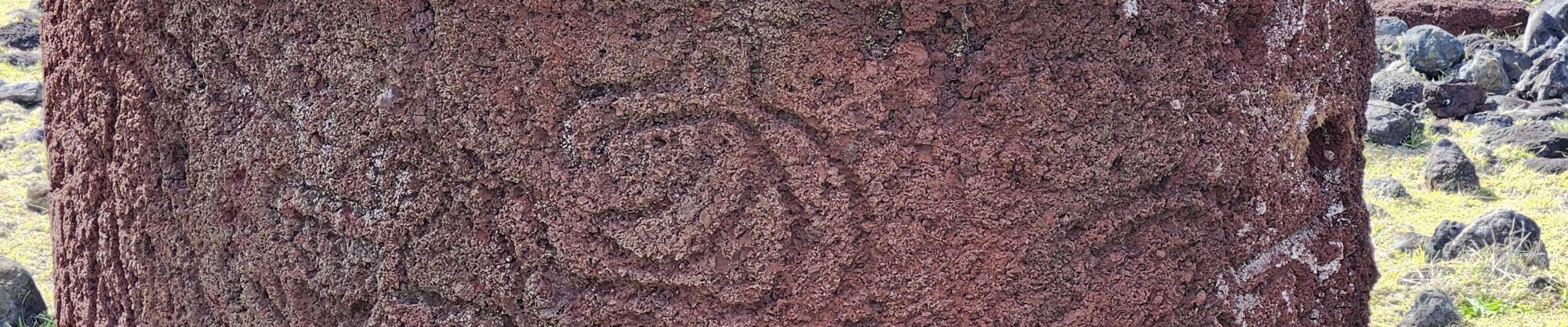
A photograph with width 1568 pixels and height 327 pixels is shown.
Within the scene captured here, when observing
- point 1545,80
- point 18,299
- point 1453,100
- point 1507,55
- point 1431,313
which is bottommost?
point 18,299

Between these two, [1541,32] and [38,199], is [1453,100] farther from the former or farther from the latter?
[38,199]

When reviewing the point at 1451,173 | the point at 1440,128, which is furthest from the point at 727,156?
the point at 1440,128

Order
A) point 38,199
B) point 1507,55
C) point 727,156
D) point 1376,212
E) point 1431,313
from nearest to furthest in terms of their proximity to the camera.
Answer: point 727,156
point 1431,313
point 38,199
point 1376,212
point 1507,55

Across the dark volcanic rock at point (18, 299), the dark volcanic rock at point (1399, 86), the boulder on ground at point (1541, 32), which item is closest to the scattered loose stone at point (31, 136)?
the dark volcanic rock at point (18, 299)

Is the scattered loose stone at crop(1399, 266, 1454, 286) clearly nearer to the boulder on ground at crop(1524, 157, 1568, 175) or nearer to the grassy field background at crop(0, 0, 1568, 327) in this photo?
the grassy field background at crop(0, 0, 1568, 327)

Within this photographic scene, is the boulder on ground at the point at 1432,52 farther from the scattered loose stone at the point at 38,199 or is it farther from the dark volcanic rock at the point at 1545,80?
the scattered loose stone at the point at 38,199
